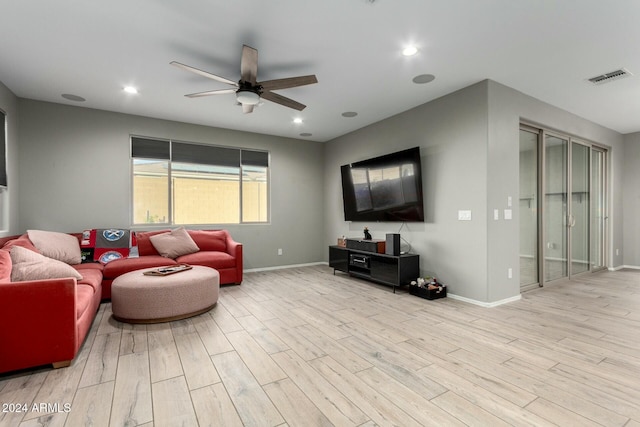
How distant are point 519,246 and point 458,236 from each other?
2.91ft

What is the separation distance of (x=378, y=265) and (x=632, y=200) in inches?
224

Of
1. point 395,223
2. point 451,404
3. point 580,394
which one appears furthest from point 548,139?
point 451,404

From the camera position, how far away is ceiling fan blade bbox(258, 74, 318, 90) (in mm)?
2982

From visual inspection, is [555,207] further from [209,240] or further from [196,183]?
[196,183]

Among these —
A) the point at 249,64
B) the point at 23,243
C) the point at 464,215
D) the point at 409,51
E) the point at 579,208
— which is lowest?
the point at 23,243

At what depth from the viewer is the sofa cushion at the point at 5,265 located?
2211 millimetres

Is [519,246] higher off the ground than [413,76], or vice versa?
[413,76]

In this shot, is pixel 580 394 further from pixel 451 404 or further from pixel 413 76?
pixel 413 76

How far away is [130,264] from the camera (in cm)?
403

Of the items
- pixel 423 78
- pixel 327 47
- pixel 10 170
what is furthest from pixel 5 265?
pixel 423 78

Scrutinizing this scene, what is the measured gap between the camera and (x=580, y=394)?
1.86 metres

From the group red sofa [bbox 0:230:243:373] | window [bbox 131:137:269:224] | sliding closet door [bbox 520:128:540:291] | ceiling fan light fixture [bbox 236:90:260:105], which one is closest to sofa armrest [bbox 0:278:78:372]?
red sofa [bbox 0:230:243:373]

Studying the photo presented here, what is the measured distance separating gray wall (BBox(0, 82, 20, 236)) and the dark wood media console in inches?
186

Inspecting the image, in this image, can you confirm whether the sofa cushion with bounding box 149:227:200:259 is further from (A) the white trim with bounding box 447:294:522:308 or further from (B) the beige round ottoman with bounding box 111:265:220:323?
(A) the white trim with bounding box 447:294:522:308
